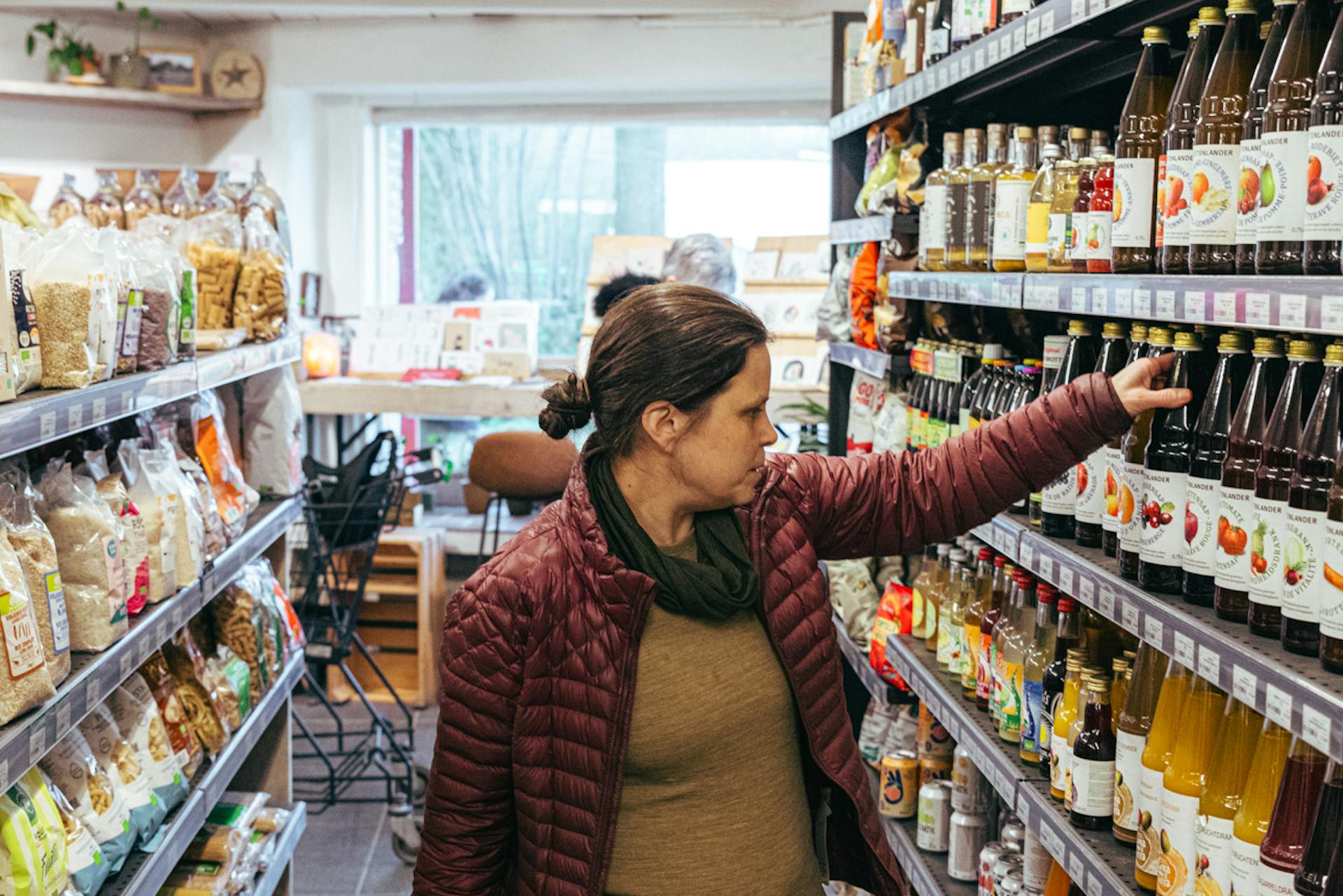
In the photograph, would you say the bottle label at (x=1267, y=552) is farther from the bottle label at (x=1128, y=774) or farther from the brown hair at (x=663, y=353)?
the brown hair at (x=663, y=353)

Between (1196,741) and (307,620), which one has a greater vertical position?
(1196,741)

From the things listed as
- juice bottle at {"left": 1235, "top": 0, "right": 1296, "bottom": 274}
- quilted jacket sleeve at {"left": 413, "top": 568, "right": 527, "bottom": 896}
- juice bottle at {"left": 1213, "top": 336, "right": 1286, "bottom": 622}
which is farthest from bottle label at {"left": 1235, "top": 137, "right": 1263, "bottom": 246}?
quilted jacket sleeve at {"left": 413, "top": 568, "right": 527, "bottom": 896}

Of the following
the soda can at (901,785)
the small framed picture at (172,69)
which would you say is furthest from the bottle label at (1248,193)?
the small framed picture at (172,69)

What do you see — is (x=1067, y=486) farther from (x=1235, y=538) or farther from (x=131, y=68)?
(x=131, y=68)

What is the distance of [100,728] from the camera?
7.84ft

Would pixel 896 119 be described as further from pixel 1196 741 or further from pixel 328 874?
pixel 328 874

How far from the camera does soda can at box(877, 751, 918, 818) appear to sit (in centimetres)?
313

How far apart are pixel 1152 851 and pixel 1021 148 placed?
123 cm

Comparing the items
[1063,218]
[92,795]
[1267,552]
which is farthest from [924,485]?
[92,795]

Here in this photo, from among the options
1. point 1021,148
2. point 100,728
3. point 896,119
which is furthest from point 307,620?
point 1021,148

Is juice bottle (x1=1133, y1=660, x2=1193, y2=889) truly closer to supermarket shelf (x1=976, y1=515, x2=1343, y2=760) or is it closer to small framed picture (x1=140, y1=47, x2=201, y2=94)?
supermarket shelf (x1=976, y1=515, x2=1343, y2=760)

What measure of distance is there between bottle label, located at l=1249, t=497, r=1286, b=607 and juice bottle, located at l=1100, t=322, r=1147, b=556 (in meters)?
0.34

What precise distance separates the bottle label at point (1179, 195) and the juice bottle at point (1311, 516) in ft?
0.87

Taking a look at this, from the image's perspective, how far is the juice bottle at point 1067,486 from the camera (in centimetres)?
219
